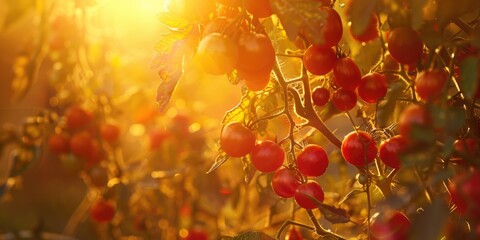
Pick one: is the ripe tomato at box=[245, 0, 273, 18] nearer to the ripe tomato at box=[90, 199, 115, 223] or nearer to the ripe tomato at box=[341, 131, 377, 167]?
the ripe tomato at box=[341, 131, 377, 167]

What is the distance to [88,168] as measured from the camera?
186 cm

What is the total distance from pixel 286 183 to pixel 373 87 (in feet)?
0.61

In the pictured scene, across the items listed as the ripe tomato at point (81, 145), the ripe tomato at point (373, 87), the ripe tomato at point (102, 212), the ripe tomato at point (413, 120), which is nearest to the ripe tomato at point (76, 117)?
the ripe tomato at point (81, 145)

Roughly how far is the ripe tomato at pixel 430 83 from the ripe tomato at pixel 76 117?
133 centimetres

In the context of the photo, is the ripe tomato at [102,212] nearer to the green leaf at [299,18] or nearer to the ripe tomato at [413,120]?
the green leaf at [299,18]

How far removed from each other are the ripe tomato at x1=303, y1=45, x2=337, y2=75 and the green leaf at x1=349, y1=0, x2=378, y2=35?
0.54 ft

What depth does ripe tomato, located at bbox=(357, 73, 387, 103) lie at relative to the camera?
886mm

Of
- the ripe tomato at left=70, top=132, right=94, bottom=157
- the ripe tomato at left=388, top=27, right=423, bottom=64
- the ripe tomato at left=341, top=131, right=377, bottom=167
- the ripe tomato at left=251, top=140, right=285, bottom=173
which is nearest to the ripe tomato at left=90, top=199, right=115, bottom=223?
the ripe tomato at left=70, top=132, right=94, bottom=157

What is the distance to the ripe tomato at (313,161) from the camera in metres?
0.92

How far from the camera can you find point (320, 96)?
953mm

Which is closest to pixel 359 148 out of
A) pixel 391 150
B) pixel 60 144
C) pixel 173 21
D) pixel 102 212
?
pixel 391 150

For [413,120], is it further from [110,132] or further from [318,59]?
[110,132]

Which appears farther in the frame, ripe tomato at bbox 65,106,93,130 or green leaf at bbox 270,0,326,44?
ripe tomato at bbox 65,106,93,130

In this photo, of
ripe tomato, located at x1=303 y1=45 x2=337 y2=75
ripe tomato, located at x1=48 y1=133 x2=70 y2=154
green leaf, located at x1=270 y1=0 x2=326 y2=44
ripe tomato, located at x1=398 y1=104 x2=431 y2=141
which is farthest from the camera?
ripe tomato, located at x1=48 y1=133 x2=70 y2=154
